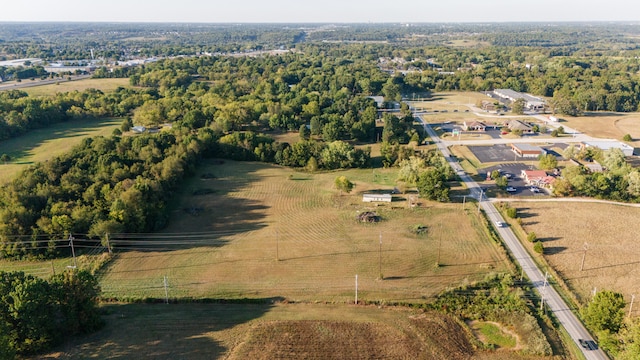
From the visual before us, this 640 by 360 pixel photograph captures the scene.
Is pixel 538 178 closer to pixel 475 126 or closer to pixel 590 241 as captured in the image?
pixel 590 241

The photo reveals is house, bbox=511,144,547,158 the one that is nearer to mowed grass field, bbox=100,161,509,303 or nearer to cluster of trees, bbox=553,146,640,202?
cluster of trees, bbox=553,146,640,202

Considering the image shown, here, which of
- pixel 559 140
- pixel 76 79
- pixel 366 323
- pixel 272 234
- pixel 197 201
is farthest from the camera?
pixel 76 79

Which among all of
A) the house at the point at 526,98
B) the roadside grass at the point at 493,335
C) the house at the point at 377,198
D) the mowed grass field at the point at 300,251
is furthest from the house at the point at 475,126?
the roadside grass at the point at 493,335

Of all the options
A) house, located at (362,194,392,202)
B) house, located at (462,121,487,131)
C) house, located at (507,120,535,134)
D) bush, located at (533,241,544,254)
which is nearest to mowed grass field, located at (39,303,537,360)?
bush, located at (533,241,544,254)

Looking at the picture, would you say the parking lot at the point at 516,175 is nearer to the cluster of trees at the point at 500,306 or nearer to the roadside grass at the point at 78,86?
the cluster of trees at the point at 500,306

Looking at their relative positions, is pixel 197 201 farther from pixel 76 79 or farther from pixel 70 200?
pixel 76 79

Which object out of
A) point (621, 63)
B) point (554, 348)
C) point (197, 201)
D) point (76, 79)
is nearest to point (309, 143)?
point (197, 201)

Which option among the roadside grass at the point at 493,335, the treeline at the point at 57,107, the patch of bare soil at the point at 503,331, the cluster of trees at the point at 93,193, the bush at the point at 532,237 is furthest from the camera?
the treeline at the point at 57,107
